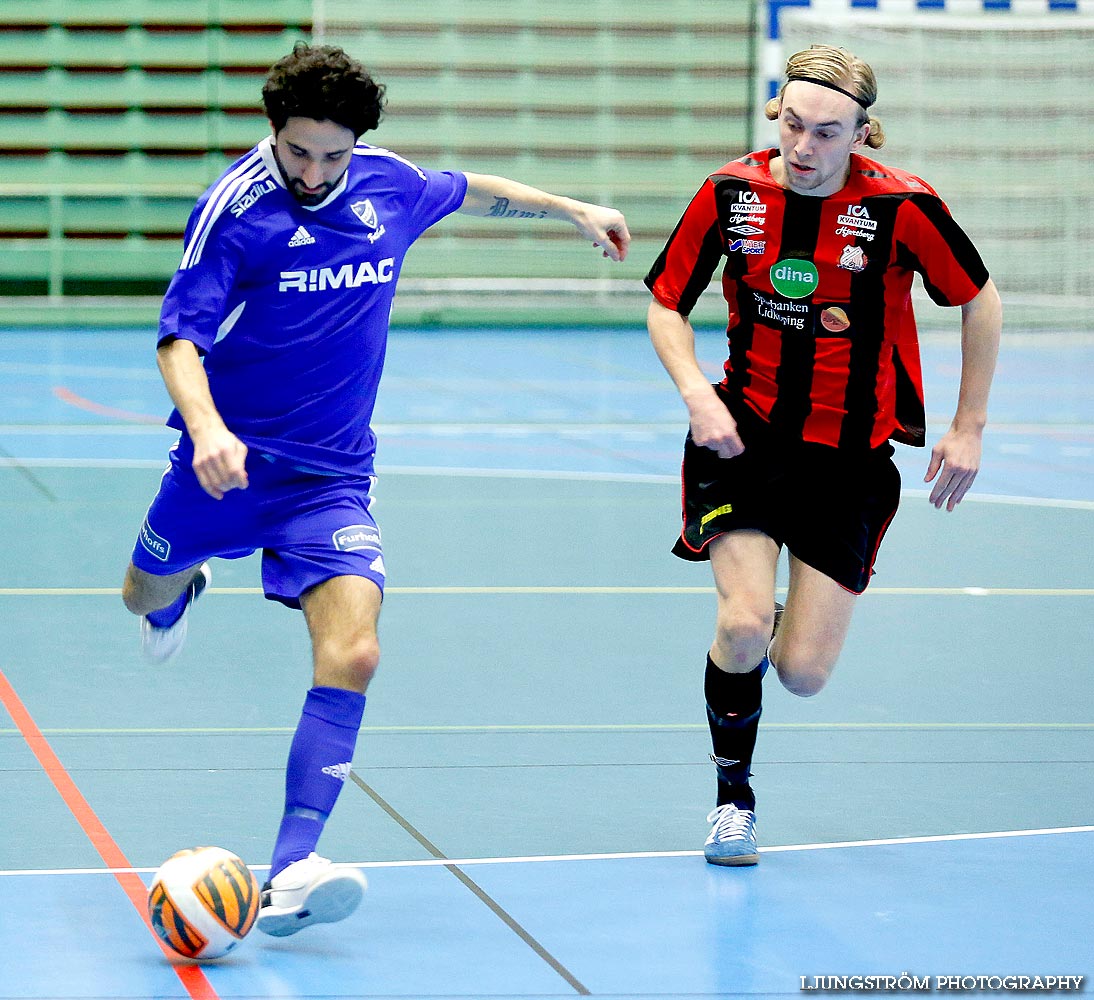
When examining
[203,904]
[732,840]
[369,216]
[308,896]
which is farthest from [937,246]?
[203,904]

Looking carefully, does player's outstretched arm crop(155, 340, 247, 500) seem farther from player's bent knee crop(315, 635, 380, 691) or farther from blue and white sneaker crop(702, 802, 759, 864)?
blue and white sneaker crop(702, 802, 759, 864)

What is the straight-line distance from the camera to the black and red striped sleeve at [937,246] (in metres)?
4.24

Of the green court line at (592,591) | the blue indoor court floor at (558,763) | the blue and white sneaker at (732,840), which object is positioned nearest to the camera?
the blue indoor court floor at (558,763)

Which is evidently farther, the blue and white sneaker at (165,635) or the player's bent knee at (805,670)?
the blue and white sneaker at (165,635)

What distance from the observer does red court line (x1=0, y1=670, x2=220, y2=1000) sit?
344 centimetres

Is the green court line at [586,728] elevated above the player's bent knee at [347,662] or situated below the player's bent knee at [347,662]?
below

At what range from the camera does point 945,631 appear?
673cm

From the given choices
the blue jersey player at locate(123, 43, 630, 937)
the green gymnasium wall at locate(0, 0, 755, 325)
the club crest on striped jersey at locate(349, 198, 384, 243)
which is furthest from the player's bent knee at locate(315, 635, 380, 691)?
the green gymnasium wall at locate(0, 0, 755, 325)

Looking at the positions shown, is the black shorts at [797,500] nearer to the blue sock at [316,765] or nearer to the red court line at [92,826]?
the blue sock at [316,765]

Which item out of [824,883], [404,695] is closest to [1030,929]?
[824,883]

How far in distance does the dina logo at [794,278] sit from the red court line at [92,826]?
77.7 inches

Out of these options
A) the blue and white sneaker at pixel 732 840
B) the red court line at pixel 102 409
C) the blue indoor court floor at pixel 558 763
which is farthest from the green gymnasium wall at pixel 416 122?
the blue and white sneaker at pixel 732 840

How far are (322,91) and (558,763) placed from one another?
210 cm

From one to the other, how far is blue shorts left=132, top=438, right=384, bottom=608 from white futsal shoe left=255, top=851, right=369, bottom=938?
627 mm
